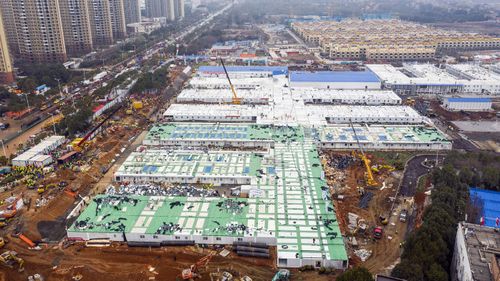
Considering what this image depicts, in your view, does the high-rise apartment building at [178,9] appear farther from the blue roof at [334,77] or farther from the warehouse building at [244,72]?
the blue roof at [334,77]

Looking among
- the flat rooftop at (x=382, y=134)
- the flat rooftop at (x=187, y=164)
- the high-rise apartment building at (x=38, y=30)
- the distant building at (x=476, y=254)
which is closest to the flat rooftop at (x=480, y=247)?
the distant building at (x=476, y=254)

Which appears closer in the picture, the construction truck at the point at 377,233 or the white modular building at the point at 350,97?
the construction truck at the point at 377,233

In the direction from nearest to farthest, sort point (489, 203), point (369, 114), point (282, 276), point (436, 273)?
point (436, 273) < point (282, 276) < point (489, 203) < point (369, 114)

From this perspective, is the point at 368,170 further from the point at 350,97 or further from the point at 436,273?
the point at 350,97

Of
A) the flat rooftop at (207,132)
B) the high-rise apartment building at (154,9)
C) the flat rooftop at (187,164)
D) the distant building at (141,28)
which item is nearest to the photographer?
the flat rooftop at (187,164)

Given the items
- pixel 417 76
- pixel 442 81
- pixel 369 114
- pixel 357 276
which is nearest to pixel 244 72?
pixel 369 114

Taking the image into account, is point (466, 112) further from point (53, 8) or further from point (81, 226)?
point (53, 8)
